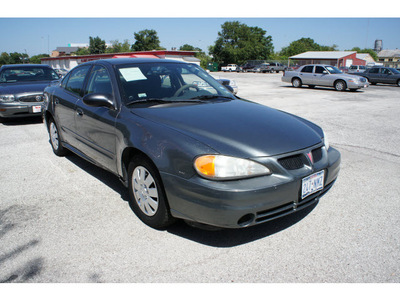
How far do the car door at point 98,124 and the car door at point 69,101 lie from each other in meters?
0.20

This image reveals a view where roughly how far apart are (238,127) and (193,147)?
0.55 metres

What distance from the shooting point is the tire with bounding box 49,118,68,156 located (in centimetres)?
515

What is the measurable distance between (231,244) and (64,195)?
2.14m

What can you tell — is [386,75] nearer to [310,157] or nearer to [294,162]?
[310,157]

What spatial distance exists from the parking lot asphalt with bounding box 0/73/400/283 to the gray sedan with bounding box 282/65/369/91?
14882mm

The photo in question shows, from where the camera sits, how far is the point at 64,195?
3889mm

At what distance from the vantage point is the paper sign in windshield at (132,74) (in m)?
3.63

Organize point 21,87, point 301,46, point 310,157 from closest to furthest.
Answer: point 310,157
point 21,87
point 301,46

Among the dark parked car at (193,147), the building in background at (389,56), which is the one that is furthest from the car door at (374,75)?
the building in background at (389,56)

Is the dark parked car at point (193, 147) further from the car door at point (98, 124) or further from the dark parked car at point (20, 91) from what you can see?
the dark parked car at point (20, 91)

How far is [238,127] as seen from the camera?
2945mm

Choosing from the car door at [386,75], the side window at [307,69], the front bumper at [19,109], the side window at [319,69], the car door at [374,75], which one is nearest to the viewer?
the front bumper at [19,109]

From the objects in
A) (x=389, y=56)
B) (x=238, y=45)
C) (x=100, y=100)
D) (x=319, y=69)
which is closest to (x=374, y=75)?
(x=319, y=69)

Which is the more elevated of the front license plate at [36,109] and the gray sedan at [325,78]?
the gray sedan at [325,78]
